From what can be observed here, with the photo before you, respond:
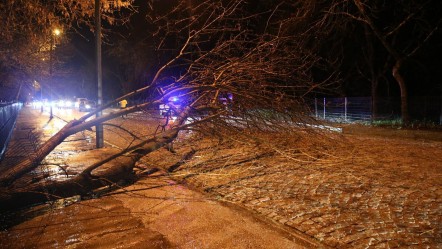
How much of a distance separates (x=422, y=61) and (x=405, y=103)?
328 inches

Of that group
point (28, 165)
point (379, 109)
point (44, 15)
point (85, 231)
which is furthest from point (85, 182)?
point (379, 109)

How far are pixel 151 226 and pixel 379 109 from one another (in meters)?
19.5

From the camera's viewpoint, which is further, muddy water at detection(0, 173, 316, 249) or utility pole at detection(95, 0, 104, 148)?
utility pole at detection(95, 0, 104, 148)

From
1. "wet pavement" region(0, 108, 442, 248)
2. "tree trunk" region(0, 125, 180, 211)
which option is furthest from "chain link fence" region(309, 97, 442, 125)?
"tree trunk" region(0, 125, 180, 211)

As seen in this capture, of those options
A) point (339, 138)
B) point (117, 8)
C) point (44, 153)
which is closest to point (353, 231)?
point (44, 153)

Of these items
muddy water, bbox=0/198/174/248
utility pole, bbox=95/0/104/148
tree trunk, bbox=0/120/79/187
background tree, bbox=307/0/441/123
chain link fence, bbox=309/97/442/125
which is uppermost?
background tree, bbox=307/0/441/123

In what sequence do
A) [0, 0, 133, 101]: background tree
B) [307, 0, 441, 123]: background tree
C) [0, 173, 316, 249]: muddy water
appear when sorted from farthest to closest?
[307, 0, 441, 123]: background tree
[0, 0, 133, 101]: background tree
[0, 173, 316, 249]: muddy water

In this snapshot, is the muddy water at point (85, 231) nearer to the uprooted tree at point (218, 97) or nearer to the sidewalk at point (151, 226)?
the sidewalk at point (151, 226)

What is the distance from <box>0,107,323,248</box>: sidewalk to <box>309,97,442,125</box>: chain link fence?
1321cm

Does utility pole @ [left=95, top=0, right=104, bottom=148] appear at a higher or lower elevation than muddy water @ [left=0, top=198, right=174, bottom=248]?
higher

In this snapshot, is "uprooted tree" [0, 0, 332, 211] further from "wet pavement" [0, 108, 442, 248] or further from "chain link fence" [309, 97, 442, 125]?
"chain link fence" [309, 97, 442, 125]

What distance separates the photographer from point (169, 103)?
7.54 meters

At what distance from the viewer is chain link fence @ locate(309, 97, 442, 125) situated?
18656 millimetres

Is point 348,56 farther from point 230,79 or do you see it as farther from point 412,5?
point 230,79
